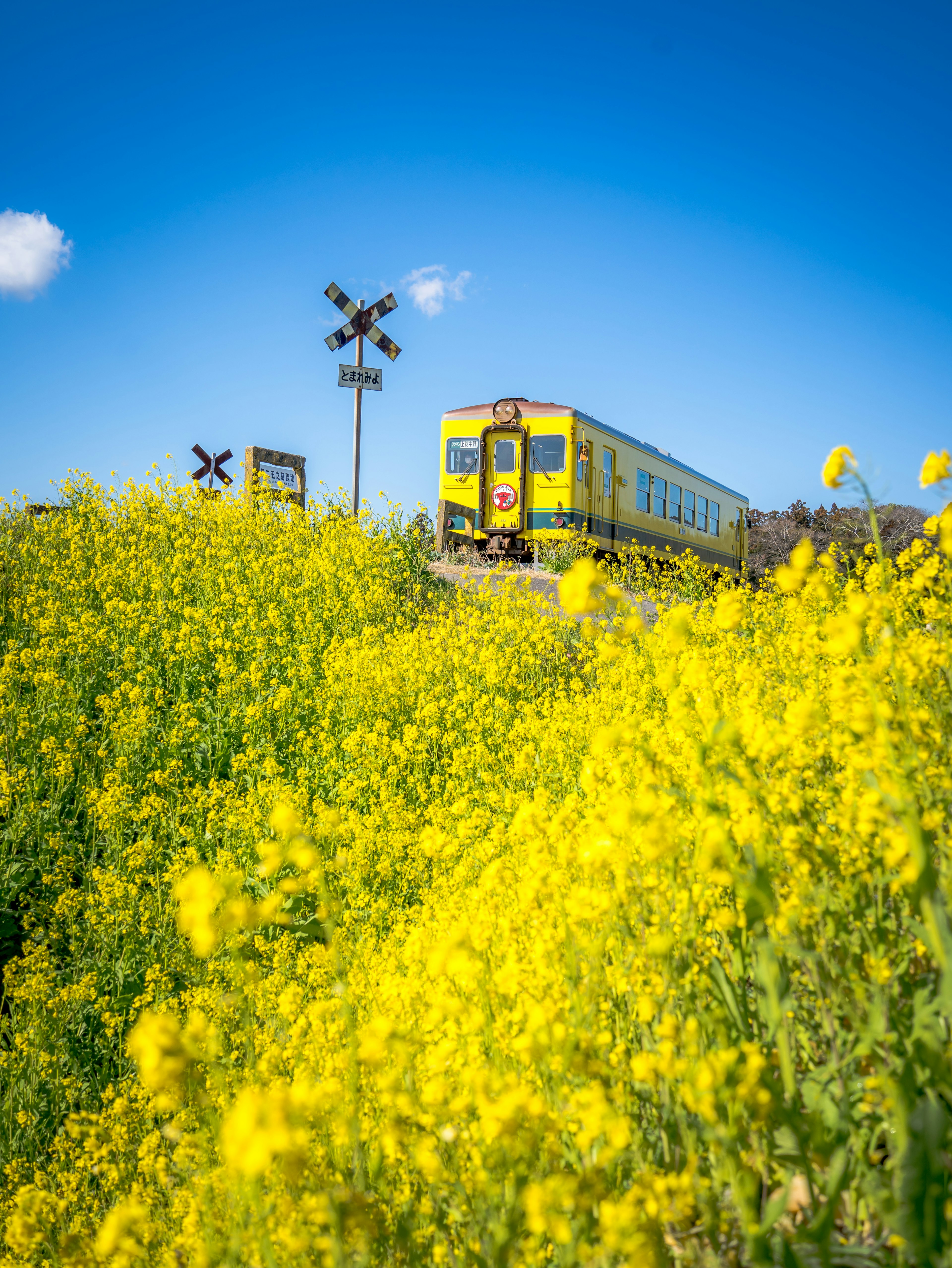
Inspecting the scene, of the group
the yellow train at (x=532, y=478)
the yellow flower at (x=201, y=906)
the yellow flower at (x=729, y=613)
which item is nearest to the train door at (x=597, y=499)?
the yellow train at (x=532, y=478)

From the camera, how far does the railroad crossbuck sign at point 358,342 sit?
8.70 metres

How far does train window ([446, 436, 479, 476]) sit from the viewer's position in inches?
492

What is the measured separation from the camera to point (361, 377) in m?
8.75

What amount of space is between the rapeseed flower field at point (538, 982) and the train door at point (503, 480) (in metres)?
8.14

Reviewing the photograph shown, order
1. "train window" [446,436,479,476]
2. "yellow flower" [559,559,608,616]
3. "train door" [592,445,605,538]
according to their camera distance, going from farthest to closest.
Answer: "train window" [446,436,479,476], "train door" [592,445,605,538], "yellow flower" [559,559,608,616]

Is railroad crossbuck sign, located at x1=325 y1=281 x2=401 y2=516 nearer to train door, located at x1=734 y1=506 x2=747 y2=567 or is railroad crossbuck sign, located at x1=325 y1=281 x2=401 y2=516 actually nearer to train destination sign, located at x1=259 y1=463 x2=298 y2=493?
train destination sign, located at x1=259 y1=463 x2=298 y2=493

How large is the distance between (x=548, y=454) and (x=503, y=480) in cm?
86

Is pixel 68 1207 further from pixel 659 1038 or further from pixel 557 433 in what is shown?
pixel 557 433

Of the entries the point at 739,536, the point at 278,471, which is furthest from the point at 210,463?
the point at 739,536

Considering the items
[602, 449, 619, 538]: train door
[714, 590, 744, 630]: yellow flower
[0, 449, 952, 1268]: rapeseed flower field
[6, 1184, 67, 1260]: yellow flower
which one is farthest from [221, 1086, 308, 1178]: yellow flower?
[602, 449, 619, 538]: train door

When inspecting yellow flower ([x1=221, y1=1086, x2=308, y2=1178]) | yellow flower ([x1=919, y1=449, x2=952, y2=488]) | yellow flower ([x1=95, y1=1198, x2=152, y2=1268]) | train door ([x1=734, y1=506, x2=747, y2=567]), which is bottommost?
yellow flower ([x1=95, y1=1198, x2=152, y2=1268])

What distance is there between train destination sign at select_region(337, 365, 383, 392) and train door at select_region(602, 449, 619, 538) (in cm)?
506

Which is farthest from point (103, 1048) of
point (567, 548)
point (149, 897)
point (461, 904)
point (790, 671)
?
point (567, 548)

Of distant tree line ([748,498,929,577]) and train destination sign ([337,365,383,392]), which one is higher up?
distant tree line ([748,498,929,577])
